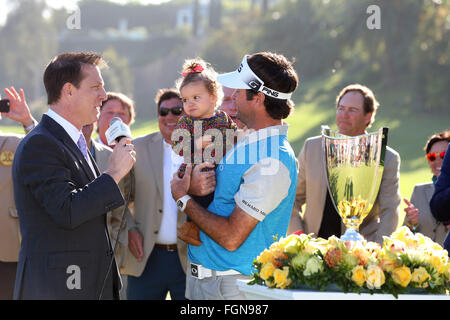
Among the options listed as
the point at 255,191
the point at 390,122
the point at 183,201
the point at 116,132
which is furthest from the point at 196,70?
the point at 390,122

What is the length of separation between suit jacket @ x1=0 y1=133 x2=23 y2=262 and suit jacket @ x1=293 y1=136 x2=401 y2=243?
2.39 meters

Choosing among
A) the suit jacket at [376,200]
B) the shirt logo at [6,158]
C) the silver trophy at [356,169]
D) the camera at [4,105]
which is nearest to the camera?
the silver trophy at [356,169]

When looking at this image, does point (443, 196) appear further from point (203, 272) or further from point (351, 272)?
point (203, 272)

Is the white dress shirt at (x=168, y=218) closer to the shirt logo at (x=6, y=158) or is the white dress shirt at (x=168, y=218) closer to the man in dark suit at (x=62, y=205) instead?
the shirt logo at (x=6, y=158)

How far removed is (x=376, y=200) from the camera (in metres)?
5.58

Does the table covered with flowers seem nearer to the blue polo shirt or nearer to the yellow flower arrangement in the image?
the yellow flower arrangement

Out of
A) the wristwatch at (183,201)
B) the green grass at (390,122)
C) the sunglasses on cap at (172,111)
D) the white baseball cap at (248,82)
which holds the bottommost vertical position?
the green grass at (390,122)

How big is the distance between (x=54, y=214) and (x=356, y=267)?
146cm

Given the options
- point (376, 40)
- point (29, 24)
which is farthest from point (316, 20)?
point (29, 24)

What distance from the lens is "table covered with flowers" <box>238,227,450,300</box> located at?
9.42 feet

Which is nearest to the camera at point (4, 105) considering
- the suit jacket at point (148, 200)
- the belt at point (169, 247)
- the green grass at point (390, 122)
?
the suit jacket at point (148, 200)

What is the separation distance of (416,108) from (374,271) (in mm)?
41336

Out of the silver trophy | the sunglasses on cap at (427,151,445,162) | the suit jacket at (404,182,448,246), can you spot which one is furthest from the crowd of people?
the sunglasses on cap at (427,151,445,162)

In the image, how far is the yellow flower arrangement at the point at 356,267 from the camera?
2883mm
